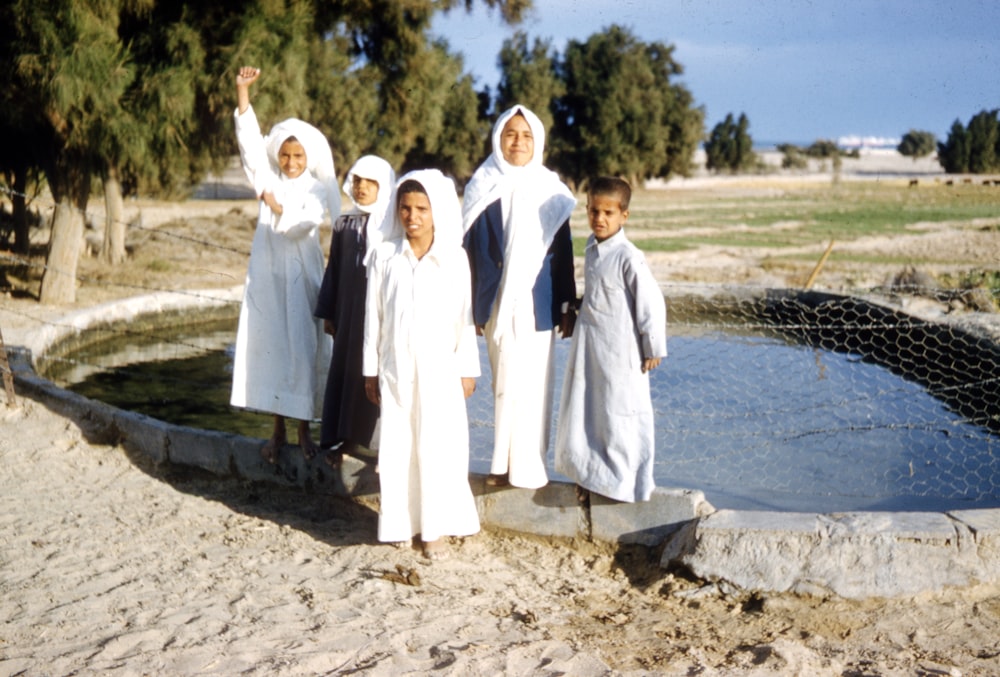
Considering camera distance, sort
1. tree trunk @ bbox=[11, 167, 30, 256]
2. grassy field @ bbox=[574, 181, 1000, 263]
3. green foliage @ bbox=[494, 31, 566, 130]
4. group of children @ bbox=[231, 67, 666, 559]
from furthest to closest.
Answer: green foliage @ bbox=[494, 31, 566, 130] < grassy field @ bbox=[574, 181, 1000, 263] < tree trunk @ bbox=[11, 167, 30, 256] < group of children @ bbox=[231, 67, 666, 559]

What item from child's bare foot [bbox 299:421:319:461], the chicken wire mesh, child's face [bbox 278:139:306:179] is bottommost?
the chicken wire mesh

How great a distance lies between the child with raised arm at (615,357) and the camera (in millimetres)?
4332

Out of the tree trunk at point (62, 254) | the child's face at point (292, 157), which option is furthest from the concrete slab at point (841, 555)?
the tree trunk at point (62, 254)

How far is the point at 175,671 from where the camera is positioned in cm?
338

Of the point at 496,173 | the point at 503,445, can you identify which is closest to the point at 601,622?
the point at 503,445

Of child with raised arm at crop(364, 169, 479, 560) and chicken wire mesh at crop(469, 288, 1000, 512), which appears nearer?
child with raised arm at crop(364, 169, 479, 560)

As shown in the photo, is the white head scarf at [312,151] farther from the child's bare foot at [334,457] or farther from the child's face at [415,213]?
the child's bare foot at [334,457]

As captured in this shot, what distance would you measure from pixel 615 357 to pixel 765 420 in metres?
4.08

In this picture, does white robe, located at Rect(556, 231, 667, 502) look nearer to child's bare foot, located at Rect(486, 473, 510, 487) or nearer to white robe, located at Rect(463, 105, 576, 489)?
white robe, located at Rect(463, 105, 576, 489)

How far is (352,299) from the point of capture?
15.7 feet

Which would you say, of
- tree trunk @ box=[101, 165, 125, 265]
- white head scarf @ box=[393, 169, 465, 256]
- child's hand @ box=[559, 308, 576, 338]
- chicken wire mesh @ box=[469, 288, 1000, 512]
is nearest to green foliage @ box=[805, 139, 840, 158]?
tree trunk @ box=[101, 165, 125, 265]

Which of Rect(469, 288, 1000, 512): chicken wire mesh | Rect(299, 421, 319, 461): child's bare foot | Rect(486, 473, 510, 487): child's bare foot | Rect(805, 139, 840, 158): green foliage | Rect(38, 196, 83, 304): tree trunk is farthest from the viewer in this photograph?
Rect(805, 139, 840, 158): green foliage

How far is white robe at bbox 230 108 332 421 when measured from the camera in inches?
202

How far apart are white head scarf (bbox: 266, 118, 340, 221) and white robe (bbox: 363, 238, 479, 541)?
0.85 m
